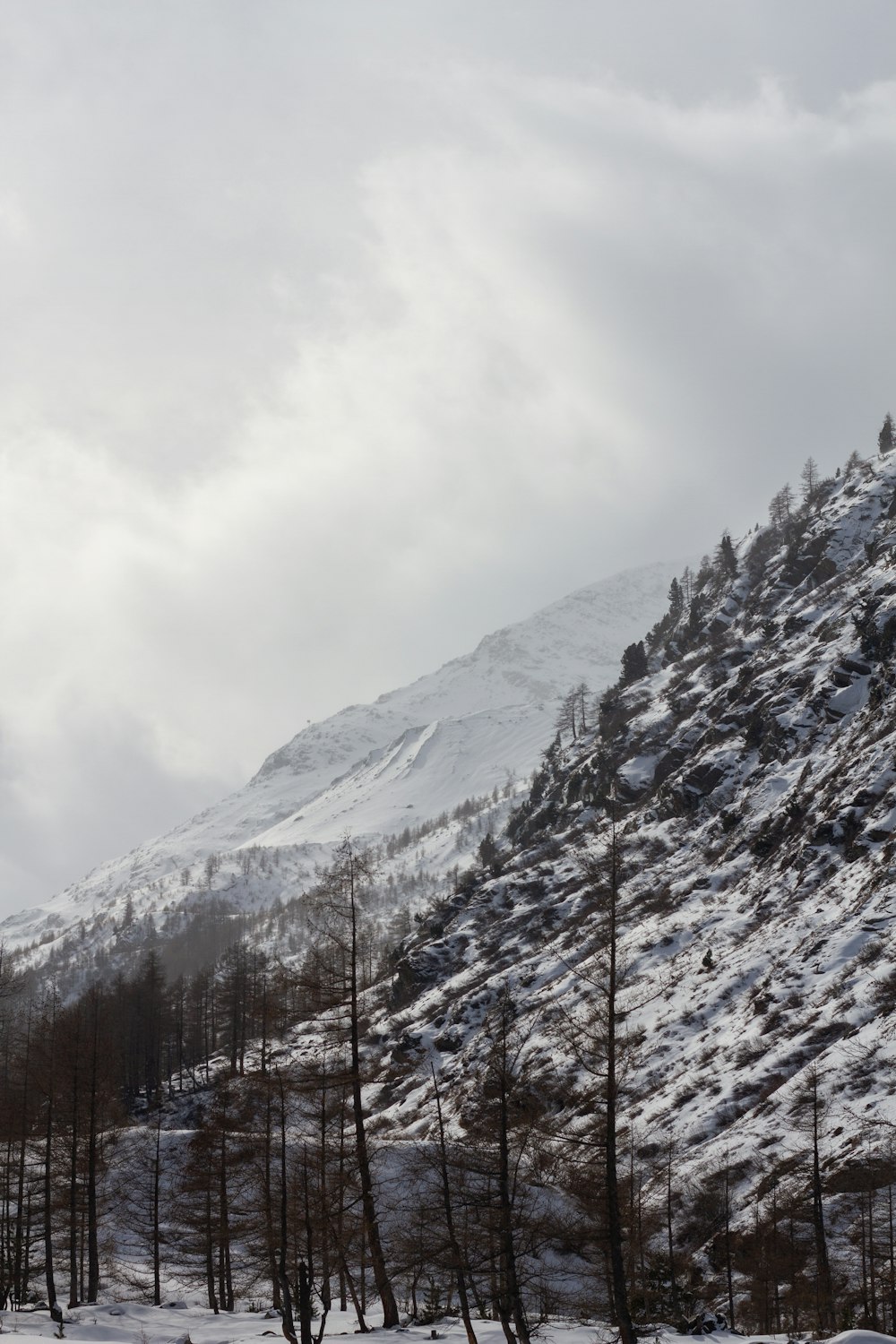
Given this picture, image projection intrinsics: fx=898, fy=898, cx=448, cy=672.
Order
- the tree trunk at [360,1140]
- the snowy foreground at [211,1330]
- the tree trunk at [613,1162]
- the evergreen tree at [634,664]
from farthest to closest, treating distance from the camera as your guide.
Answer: the evergreen tree at [634,664] < the snowy foreground at [211,1330] < the tree trunk at [360,1140] < the tree trunk at [613,1162]

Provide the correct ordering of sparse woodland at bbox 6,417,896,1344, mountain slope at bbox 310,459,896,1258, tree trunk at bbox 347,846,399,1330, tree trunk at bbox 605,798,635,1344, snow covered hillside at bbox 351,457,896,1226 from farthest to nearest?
mountain slope at bbox 310,459,896,1258 < snow covered hillside at bbox 351,457,896,1226 < sparse woodland at bbox 6,417,896,1344 < tree trunk at bbox 347,846,399,1330 < tree trunk at bbox 605,798,635,1344

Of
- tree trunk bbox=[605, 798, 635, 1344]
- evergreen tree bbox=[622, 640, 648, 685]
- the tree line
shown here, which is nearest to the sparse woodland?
tree trunk bbox=[605, 798, 635, 1344]

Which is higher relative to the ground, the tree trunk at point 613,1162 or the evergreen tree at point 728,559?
the evergreen tree at point 728,559

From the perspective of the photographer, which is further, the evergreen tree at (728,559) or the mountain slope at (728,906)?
the evergreen tree at (728,559)

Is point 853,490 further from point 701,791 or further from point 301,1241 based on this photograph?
point 301,1241

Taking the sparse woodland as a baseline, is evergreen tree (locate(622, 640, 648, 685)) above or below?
above

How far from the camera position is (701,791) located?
117 m

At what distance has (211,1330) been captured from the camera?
29547mm

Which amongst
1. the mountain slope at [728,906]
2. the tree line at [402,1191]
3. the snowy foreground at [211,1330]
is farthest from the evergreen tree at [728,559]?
the snowy foreground at [211,1330]

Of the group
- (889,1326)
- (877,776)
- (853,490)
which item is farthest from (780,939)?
(853,490)

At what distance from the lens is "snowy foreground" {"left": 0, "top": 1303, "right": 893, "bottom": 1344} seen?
79.5ft

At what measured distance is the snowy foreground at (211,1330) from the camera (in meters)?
24.2

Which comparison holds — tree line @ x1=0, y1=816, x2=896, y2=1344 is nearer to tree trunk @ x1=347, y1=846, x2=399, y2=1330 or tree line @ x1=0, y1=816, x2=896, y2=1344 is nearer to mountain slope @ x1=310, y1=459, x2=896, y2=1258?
tree trunk @ x1=347, y1=846, x2=399, y2=1330

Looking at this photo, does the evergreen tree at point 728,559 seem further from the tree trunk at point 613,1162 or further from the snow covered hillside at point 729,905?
the tree trunk at point 613,1162
